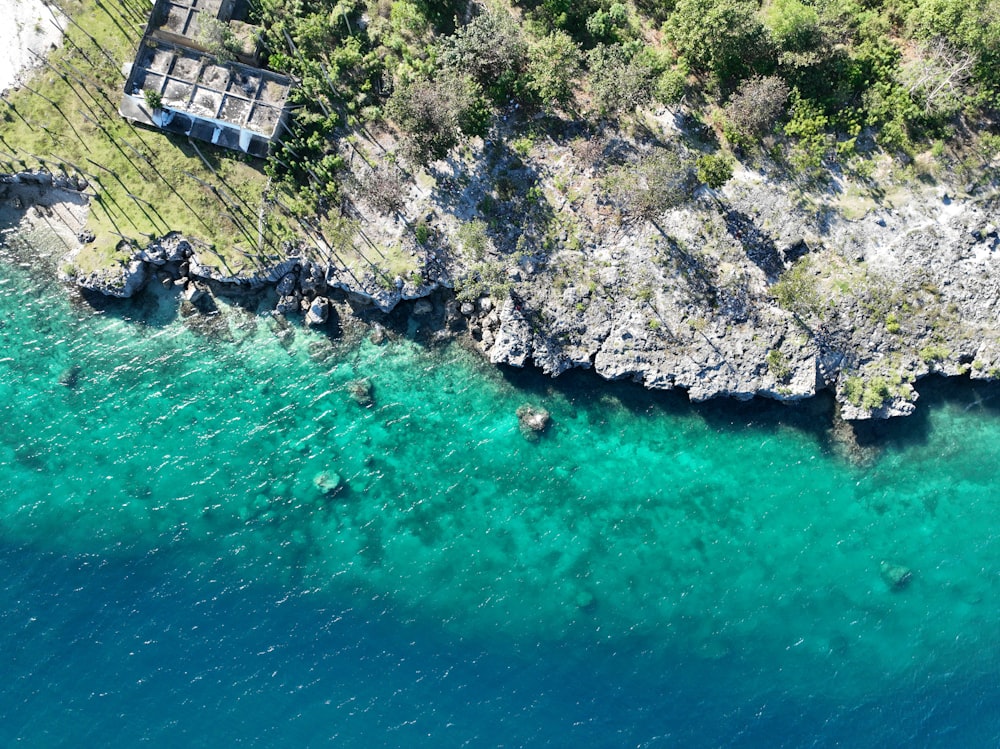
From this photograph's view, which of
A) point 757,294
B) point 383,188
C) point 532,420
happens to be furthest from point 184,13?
point 757,294

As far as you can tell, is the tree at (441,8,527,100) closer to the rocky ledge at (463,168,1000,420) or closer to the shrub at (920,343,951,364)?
the rocky ledge at (463,168,1000,420)

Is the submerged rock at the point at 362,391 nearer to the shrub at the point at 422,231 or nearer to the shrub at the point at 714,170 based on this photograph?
the shrub at the point at 422,231

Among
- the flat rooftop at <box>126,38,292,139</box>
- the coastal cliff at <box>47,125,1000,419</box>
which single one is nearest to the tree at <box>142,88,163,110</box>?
the flat rooftop at <box>126,38,292,139</box>

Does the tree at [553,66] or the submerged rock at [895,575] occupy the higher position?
the tree at [553,66]

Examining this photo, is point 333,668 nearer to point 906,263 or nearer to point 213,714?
point 213,714

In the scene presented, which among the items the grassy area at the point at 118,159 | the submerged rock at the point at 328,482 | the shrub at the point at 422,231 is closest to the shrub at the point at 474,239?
the shrub at the point at 422,231

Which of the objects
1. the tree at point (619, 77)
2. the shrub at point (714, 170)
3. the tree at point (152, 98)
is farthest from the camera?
the shrub at point (714, 170)
